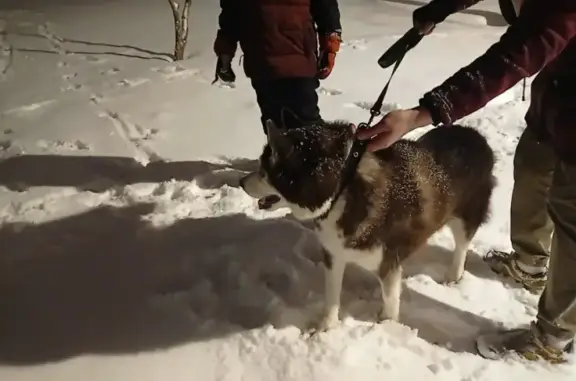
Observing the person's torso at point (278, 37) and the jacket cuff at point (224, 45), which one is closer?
the person's torso at point (278, 37)

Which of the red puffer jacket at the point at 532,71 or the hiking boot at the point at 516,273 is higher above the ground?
the red puffer jacket at the point at 532,71

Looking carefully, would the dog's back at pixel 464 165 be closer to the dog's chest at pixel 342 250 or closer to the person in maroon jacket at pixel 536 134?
the person in maroon jacket at pixel 536 134

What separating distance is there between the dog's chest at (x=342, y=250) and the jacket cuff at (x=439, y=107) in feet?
1.79

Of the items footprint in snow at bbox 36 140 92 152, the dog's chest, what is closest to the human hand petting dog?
the dog's chest

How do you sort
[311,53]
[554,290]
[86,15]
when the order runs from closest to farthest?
1. [554,290]
2. [311,53]
3. [86,15]

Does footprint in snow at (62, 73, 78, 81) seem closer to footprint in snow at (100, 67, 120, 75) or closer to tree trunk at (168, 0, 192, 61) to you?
footprint in snow at (100, 67, 120, 75)

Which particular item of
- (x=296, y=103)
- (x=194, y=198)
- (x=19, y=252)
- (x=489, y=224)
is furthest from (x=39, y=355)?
(x=489, y=224)

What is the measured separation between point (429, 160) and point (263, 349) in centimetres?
95

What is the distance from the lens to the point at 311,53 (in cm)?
264

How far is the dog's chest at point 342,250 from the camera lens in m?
2.00

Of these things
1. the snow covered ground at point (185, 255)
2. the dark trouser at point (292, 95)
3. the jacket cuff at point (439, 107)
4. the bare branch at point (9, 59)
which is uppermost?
the jacket cuff at point (439, 107)

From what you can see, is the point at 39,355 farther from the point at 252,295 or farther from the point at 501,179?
the point at 501,179

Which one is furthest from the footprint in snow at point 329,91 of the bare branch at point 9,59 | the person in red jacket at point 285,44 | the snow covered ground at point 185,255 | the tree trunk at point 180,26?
the bare branch at point 9,59

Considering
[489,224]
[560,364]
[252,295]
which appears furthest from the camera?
[489,224]
